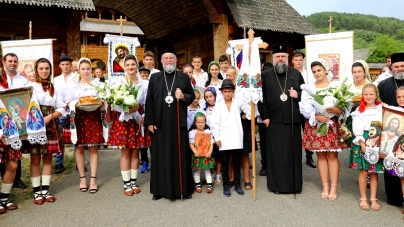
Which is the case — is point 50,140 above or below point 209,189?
above

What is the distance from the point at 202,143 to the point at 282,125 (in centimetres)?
123

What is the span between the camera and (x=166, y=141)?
4730 millimetres

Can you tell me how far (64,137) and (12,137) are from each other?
1.27 meters

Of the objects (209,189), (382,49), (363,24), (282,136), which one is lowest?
(209,189)

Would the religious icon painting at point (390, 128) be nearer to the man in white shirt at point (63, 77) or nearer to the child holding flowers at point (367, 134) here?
the child holding flowers at point (367, 134)

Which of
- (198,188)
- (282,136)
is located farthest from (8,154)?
(282,136)

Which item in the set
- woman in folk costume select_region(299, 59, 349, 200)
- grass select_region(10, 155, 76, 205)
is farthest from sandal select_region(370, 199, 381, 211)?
grass select_region(10, 155, 76, 205)

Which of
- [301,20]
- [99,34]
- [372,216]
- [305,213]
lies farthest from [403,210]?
[99,34]

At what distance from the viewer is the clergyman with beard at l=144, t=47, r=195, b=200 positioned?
Answer: 4723mm

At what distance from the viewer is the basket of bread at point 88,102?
4.74 meters

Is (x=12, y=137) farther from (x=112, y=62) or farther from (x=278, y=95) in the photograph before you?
(x=278, y=95)

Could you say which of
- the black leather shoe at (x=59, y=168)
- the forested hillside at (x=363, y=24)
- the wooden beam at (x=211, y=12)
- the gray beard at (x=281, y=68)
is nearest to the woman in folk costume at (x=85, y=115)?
the black leather shoe at (x=59, y=168)

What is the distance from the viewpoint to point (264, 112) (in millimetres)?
5039

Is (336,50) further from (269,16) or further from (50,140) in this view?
(269,16)
